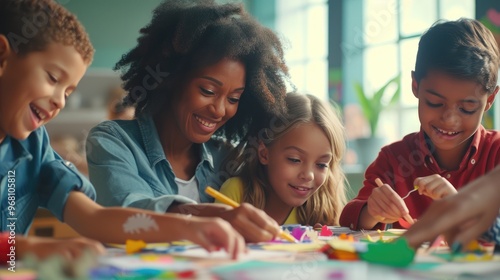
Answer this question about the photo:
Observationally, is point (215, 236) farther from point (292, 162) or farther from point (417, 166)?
point (417, 166)

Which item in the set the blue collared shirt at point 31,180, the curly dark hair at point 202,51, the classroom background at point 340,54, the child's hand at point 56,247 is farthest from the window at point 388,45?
the child's hand at point 56,247

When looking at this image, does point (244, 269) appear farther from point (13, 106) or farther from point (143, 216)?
point (13, 106)

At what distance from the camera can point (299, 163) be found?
4.59ft

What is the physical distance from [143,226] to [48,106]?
22cm

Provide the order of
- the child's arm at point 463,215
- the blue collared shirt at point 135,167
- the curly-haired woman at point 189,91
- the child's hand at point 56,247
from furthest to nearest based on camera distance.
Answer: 1. the curly-haired woman at point 189,91
2. the blue collared shirt at point 135,167
3. the child's arm at point 463,215
4. the child's hand at point 56,247

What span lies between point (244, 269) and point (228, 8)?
895mm

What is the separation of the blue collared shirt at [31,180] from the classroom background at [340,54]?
1592 mm

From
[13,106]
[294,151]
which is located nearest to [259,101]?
[294,151]

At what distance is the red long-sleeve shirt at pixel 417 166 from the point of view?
137cm

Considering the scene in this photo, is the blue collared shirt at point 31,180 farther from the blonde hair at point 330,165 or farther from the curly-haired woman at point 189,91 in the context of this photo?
the blonde hair at point 330,165

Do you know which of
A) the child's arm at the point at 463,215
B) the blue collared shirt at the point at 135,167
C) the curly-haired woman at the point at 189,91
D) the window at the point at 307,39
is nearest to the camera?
the child's arm at the point at 463,215

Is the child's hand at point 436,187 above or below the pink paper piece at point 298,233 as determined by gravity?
above

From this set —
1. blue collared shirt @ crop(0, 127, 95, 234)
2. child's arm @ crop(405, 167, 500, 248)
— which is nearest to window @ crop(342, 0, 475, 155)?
child's arm @ crop(405, 167, 500, 248)

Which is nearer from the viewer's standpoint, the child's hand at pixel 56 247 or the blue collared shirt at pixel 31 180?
the child's hand at pixel 56 247
